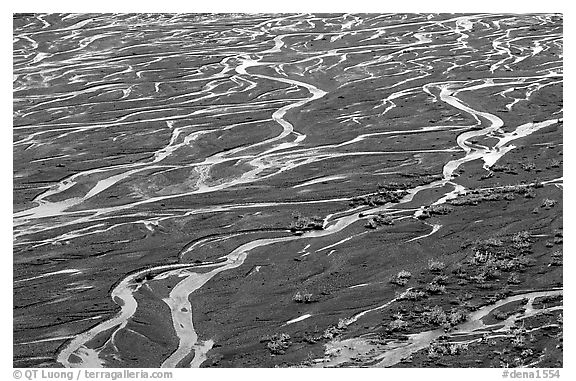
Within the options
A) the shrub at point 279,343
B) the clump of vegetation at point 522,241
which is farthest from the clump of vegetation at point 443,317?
the clump of vegetation at point 522,241

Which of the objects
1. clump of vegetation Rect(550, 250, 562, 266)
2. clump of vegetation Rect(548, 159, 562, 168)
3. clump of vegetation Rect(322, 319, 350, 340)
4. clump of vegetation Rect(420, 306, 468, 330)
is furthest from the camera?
clump of vegetation Rect(548, 159, 562, 168)

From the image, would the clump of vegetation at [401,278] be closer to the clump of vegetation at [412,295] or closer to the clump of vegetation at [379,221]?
the clump of vegetation at [412,295]

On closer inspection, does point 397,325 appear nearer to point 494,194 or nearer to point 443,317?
point 443,317

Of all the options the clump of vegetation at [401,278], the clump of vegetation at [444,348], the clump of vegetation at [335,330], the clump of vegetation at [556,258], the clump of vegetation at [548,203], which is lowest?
the clump of vegetation at [444,348]

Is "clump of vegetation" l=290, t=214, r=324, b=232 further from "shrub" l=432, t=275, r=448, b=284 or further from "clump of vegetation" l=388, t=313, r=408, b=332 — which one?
"clump of vegetation" l=388, t=313, r=408, b=332

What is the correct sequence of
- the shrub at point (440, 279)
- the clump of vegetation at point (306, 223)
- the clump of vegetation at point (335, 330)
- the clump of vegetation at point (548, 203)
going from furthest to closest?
the clump of vegetation at point (548, 203), the clump of vegetation at point (306, 223), the shrub at point (440, 279), the clump of vegetation at point (335, 330)

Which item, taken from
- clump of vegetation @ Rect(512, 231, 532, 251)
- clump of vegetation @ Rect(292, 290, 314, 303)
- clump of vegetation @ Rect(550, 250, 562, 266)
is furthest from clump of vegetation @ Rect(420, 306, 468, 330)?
clump of vegetation @ Rect(512, 231, 532, 251)

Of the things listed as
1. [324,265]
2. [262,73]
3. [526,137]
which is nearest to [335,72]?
[262,73]
